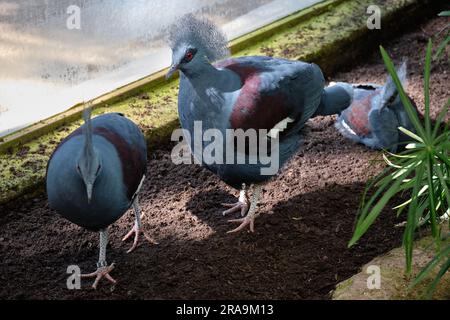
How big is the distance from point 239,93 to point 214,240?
2.57 feet

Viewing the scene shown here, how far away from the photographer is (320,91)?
12.9 feet

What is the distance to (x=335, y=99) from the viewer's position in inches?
161

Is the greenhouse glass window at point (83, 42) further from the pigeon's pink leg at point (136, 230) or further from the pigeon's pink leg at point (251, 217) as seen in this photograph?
the pigeon's pink leg at point (251, 217)

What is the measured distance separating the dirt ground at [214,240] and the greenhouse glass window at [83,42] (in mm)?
736

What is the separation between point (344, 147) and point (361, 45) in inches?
43.1

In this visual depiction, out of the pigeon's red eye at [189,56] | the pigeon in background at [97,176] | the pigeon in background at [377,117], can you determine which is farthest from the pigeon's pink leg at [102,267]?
the pigeon in background at [377,117]

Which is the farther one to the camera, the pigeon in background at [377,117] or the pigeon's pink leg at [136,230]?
the pigeon in background at [377,117]

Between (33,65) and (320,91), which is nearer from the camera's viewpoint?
(320,91)

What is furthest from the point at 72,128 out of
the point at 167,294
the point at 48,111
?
the point at 167,294

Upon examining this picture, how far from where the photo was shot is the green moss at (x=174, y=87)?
405 centimetres

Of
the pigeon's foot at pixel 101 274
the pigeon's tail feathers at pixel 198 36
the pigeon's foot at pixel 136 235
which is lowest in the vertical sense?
the pigeon's foot at pixel 101 274
